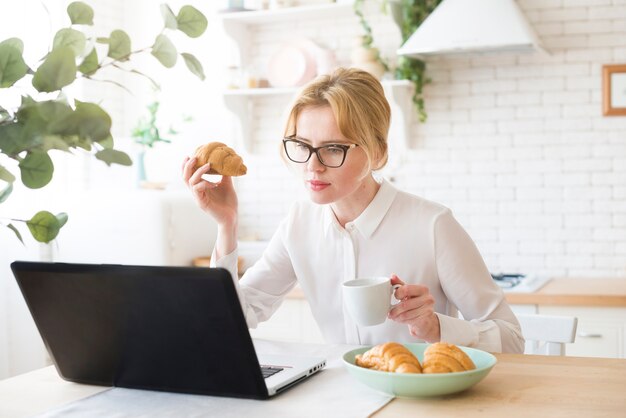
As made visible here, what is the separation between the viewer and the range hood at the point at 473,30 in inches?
137

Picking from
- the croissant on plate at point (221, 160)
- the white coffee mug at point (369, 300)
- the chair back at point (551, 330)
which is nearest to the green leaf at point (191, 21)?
the white coffee mug at point (369, 300)

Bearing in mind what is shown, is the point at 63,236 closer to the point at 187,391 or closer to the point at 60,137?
the point at 187,391

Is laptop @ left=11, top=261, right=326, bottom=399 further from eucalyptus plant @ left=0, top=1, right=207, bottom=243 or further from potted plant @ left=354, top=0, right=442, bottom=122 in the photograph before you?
potted plant @ left=354, top=0, right=442, bottom=122

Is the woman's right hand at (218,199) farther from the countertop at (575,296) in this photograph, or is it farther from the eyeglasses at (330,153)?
the countertop at (575,296)

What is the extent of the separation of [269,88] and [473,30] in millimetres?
1182

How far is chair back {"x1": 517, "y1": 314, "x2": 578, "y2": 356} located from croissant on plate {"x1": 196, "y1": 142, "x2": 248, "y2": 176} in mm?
905

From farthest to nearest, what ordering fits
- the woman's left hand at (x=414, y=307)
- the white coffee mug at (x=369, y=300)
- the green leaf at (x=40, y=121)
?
the woman's left hand at (x=414, y=307), the white coffee mug at (x=369, y=300), the green leaf at (x=40, y=121)

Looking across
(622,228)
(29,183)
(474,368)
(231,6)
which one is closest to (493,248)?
(622,228)

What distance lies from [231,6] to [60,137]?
3.40m

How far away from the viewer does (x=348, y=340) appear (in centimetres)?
214

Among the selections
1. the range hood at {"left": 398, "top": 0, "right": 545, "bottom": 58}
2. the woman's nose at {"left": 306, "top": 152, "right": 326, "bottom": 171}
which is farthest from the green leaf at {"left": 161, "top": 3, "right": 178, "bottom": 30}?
the range hood at {"left": 398, "top": 0, "right": 545, "bottom": 58}

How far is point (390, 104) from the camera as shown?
4.18m

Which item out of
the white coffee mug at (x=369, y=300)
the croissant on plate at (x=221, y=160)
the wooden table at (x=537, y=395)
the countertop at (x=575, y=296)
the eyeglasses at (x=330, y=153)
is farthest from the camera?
the countertop at (x=575, y=296)

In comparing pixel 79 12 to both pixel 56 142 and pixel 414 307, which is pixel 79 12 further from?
pixel 414 307
